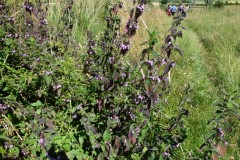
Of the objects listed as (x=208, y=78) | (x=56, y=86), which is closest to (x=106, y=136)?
(x=56, y=86)

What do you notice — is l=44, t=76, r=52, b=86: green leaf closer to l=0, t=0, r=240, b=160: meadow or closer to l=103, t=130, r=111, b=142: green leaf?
l=0, t=0, r=240, b=160: meadow

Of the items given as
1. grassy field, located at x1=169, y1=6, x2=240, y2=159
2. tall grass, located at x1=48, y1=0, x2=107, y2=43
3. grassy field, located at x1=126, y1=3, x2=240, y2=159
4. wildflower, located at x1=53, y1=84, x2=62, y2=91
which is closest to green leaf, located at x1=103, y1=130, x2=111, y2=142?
wildflower, located at x1=53, y1=84, x2=62, y2=91

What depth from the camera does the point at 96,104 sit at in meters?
1.85

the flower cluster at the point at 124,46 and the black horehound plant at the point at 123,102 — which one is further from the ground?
the flower cluster at the point at 124,46

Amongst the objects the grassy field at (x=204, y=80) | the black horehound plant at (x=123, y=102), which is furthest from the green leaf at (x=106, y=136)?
the grassy field at (x=204, y=80)

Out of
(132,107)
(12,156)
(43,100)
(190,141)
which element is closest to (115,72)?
(132,107)

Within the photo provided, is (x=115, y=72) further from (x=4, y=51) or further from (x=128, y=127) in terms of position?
(x=4, y=51)

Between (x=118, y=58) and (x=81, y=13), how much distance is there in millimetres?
3169

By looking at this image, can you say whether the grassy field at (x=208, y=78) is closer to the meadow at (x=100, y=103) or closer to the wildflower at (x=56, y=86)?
the meadow at (x=100, y=103)

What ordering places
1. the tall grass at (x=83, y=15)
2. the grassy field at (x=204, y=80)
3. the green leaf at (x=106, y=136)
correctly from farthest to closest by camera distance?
the tall grass at (x=83, y=15) < the grassy field at (x=204, y=80) < the green leaf at (x=106, y=136)

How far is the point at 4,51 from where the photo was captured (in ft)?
6.57

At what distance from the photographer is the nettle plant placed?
1.69m

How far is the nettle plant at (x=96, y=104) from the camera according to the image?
5.55 ft

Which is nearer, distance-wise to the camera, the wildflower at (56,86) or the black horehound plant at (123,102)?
the black horehound plant at (123,102)
